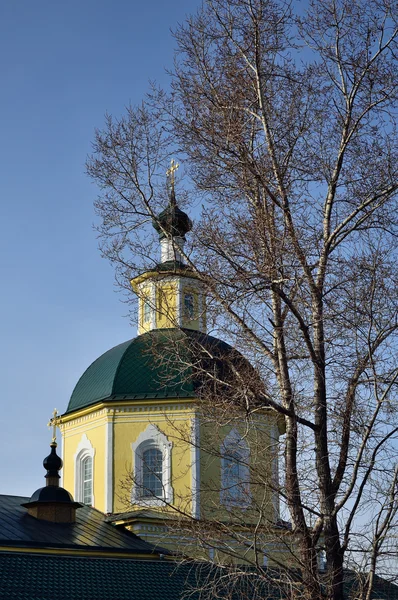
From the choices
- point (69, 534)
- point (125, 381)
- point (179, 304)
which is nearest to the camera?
point (179, 304)

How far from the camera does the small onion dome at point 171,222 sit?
960cm

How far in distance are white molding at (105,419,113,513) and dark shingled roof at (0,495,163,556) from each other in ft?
0.97

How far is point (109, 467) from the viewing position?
63.5 feet

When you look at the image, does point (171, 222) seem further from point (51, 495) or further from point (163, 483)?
point (51, 495)

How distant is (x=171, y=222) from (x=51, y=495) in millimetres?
10427

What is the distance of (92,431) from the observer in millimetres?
20219

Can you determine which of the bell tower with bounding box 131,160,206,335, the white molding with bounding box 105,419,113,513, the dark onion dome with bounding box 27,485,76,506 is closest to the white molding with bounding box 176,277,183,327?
the bell tower with bounding box 131,160,206,335

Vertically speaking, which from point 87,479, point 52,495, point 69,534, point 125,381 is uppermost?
point 125,381


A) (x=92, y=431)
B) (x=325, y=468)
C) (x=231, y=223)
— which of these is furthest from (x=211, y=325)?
(x=92, y=431)

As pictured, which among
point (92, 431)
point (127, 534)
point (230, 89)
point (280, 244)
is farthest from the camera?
point (92, 431)

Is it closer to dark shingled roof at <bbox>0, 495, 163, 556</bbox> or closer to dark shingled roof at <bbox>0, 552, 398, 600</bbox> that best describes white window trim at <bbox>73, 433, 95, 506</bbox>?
dark shingled roof at <bbox>0, 495, 163, 556</bbox>

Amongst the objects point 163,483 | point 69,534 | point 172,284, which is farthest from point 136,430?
point 172,284

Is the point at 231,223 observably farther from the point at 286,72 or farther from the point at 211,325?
the point at 286,72

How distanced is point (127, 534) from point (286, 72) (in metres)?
11.5
